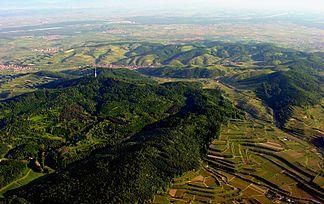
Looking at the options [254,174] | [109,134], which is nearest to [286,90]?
[254,174]

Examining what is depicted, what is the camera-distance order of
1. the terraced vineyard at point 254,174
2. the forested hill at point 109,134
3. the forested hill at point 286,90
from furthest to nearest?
the forested hill at point 286,90
the terraced vineyard at point 254,174
the forested hill at point 109,134

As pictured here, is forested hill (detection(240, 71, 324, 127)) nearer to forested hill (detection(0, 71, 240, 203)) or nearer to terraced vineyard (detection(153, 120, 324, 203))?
forested hill (detection(0, 71, 240, 203))

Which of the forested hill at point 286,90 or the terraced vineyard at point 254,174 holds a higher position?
the forested hill at point 286,90

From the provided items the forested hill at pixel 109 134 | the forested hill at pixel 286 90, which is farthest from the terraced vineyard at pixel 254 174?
the forested hill at pixel 286 90

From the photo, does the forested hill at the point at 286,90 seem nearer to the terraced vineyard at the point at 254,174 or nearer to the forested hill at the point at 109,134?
the forested hill at the point at 109,134

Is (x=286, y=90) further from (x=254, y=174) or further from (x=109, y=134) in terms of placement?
(x=109, y=134)

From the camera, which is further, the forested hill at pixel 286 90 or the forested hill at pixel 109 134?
the forested hill at pixel 286 90
